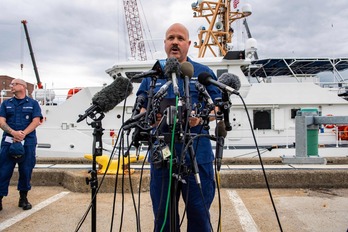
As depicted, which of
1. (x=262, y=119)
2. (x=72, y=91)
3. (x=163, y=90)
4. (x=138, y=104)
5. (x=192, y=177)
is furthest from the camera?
(x=72, y=91)

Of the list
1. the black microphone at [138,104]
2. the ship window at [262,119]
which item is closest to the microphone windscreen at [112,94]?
the black microphone at [138,104]

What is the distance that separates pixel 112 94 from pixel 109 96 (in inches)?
1.1

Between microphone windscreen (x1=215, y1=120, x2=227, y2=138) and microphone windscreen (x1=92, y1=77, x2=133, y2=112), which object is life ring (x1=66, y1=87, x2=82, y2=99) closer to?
microphone windscreen (x1=92, y1=77, x2=133, y2=112)

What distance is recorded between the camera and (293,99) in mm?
9055

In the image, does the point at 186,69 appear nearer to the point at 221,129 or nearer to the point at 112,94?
the point at 221,129

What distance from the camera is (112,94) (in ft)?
7.22

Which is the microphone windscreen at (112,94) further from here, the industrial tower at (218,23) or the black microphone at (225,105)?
the industrial tower at (218,23)

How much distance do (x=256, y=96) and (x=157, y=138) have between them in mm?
7936

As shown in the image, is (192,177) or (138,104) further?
(192,177)

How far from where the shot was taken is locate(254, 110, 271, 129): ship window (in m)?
9.13

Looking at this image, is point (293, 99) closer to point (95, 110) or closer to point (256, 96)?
point (256, 96)

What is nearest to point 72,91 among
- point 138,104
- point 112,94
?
point 112,94

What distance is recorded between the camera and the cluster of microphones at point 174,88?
64.2 inches

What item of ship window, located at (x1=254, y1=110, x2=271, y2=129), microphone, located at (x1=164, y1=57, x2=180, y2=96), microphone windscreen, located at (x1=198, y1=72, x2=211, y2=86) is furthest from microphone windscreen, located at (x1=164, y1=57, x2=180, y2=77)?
ship window, located at (x1=254, y1=110, x2=271, y2=129)
